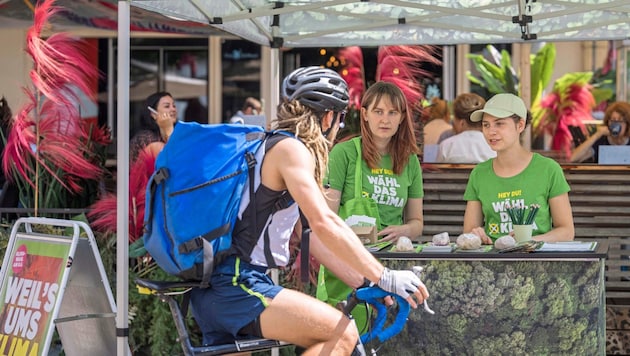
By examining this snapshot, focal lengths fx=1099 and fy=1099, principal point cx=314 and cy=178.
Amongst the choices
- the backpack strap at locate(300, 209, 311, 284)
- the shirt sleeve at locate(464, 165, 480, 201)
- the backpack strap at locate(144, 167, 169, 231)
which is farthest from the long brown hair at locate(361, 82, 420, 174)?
the backpack strap at locate(144, 167, 169, 231)

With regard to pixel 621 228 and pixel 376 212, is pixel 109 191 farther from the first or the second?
pixel 621 228

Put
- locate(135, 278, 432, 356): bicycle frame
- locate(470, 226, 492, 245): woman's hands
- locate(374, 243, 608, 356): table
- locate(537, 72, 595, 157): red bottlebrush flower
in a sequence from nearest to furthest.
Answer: locate(135, 278, 432, 356): bicycle frame < locate(374, 243, 608, 356): table < locate(470, 226, 492, 245): woman's hands < locate(537, 72, 595, 157): red bottlebrush flower

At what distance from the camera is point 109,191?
6.80 m

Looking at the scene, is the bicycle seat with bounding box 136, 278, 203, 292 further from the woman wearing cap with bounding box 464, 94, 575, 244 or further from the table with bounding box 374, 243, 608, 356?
the woman wearing cap with bounding box 464, 94, 575, 244

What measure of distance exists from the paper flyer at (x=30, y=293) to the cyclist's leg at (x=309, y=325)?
5.67 feet

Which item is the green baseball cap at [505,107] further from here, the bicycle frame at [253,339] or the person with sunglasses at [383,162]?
the bicycle frame at [253,339]

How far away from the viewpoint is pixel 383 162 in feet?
17.4

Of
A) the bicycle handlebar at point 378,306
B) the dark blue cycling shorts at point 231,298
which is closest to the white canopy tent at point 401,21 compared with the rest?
the dark blue cycling shorts at point 231,298

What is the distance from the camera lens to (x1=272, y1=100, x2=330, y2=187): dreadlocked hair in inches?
154

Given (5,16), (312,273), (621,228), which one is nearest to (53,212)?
(312,273)

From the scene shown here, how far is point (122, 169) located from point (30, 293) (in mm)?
1037

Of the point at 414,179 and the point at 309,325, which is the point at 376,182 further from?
the point at 309,325

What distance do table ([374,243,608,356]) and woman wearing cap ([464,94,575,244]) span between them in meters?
0.40

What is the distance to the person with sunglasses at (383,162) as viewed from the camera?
206 inches
